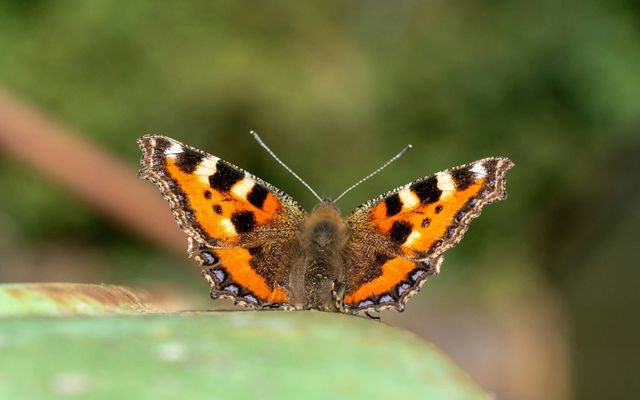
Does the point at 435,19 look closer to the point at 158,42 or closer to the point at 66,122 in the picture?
the point at 158,42

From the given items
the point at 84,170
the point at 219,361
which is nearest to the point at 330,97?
the point at 84,170

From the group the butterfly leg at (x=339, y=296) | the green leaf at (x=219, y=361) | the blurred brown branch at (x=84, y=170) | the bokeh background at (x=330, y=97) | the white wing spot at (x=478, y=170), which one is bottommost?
the green leaf at (x=219, y=361)

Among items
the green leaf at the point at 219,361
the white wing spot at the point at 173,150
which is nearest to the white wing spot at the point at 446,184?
the white wing spot at the point at 173,150

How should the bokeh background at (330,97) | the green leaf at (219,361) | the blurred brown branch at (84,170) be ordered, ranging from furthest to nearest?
1. the bokeh background at (330,97)
2. the blurred brown branch at (84,170)
3. the green leaf at (219,361)

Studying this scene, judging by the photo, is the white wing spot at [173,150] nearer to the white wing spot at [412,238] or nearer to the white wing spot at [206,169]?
the white wing spot at [206,169]

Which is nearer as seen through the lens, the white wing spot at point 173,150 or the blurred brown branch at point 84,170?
the white wing spot at point 173,150

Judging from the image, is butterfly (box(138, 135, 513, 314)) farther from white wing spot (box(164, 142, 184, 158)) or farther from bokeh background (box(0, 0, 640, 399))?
bokeh background (box(0, 0, 640, 399))
